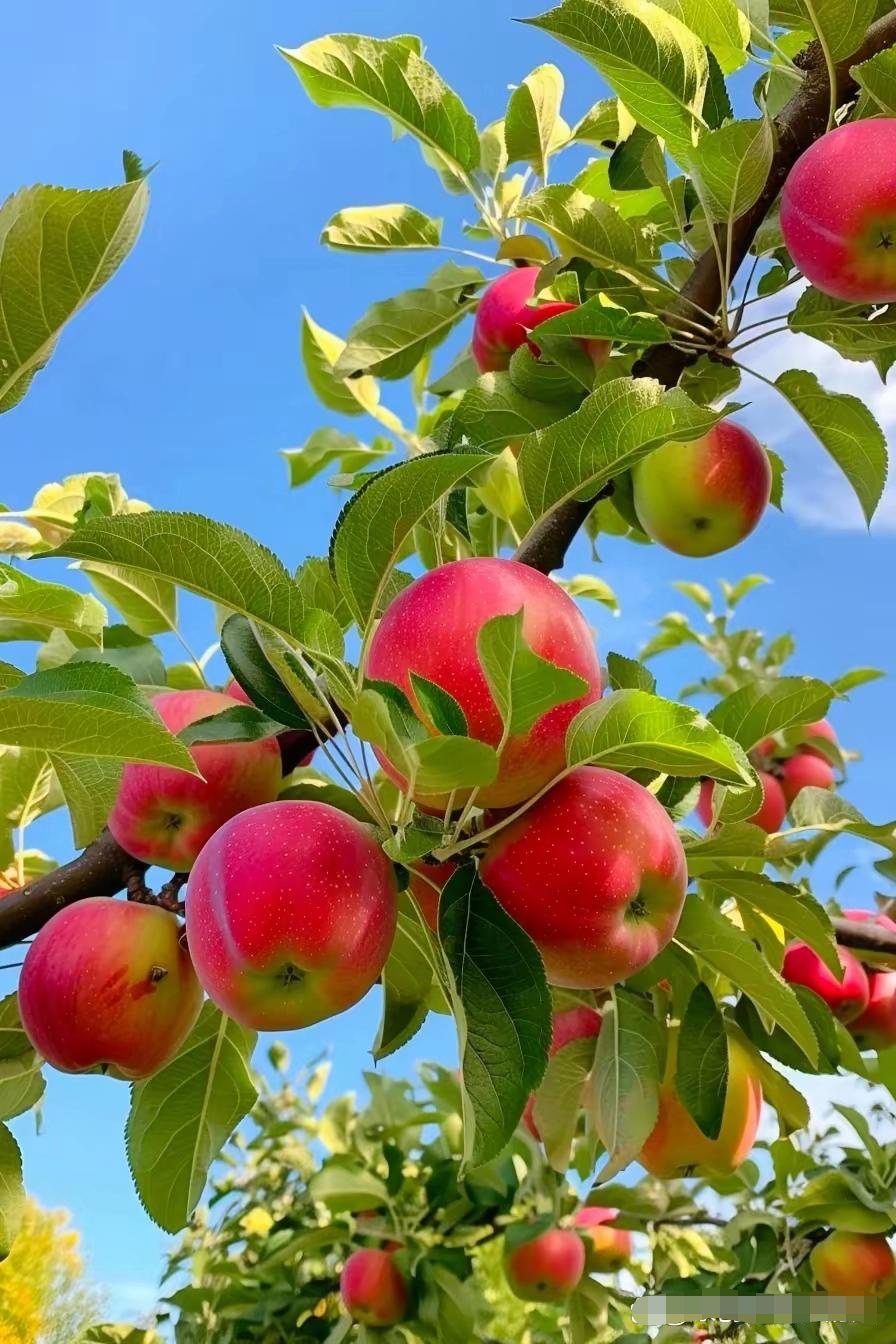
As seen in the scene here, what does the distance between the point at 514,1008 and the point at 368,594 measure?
37cm

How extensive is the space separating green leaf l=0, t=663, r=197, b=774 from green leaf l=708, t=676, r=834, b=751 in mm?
648

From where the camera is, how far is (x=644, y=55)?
1164 millimetres

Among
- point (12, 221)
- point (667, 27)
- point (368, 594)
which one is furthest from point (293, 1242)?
point (667, 27)

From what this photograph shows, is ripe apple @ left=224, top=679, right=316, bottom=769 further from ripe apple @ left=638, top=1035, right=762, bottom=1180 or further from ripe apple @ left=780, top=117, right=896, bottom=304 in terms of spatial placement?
ripe apple @ left=780, top=117, right=896, bottom=304

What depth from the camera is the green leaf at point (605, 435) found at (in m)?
0.85

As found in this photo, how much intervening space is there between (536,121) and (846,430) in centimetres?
76

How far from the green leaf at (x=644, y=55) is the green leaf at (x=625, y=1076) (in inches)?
40.3

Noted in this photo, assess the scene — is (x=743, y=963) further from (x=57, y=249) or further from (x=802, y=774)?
(x=802, y=774)

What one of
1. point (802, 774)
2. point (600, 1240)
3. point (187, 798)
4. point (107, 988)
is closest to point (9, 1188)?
point (107, 988)

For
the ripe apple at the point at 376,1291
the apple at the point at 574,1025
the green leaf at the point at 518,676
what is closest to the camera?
the green leaf at the point at 518,676

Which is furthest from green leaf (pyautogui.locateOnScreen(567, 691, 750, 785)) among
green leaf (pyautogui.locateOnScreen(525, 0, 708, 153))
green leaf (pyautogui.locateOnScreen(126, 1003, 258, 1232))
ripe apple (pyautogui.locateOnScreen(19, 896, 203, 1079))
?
green leaf (pyautogui.locateOnScreen(525, 0, 708, 153))

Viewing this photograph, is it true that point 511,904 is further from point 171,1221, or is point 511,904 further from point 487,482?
point 487,482

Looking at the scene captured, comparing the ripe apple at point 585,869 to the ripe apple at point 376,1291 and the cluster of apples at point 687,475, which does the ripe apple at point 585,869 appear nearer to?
the cluster of apples at point 687,475

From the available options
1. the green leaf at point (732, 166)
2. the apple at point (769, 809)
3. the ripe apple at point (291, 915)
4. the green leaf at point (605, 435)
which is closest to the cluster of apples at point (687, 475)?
the green leaf at point (732, 166)
